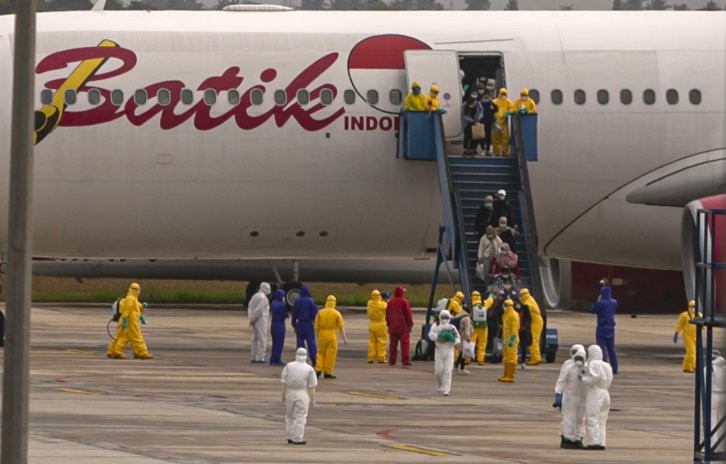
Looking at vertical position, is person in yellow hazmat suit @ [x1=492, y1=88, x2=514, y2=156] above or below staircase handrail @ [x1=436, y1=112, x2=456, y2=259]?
above

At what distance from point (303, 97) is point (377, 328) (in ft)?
16.4

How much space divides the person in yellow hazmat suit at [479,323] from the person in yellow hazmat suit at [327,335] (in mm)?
3429

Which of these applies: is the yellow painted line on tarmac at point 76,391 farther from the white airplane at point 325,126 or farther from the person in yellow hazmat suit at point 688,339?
the person in yellow hazmat suit at point 688,339

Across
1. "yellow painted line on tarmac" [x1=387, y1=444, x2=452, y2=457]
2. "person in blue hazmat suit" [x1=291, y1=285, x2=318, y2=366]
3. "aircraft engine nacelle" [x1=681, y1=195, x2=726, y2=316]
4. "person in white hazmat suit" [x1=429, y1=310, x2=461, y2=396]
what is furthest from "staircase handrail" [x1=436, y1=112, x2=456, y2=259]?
"aircraft engine nacelle" [x1=681, y1=195, x2=726, y2=316]

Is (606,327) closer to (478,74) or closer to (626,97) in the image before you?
(626,97)

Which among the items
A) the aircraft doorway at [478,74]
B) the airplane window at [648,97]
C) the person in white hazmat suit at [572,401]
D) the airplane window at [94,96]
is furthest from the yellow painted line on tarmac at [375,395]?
the airplane window at [648,97]

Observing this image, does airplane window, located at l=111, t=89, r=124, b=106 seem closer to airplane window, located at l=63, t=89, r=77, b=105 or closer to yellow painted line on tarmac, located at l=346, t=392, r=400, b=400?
airplane window, located at l=63, t=89, r=77, b=105

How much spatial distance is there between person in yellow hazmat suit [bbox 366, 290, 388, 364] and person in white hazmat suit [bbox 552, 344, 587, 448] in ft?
35.5

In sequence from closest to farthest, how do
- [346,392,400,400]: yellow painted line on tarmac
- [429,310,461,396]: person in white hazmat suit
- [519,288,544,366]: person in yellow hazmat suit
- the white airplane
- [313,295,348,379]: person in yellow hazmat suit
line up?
[346,392,400,400]: yellow painted line on tarmac, [429,310,461,396]: person in white hazmat suit, [313,295,348,379]: person in yellow hazmat suit, [519,288,544,366]: person in yellow hazmat suit, the white airplane

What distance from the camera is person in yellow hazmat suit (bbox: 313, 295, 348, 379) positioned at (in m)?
31.2

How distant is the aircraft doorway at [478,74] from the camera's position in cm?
3553

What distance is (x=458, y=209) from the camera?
3462 centimetres

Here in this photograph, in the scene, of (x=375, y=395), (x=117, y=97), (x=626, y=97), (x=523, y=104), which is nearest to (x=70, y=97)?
(x=117, y=97)

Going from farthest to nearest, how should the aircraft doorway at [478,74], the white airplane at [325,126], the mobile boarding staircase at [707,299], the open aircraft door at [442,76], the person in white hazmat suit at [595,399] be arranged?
the aircraft doorway at [478,74] → the open aircraft door at [442,76] → the white airplane at [325,126] → the person in white hazmat suit at [595,399] → the mobile boarding staircase at [707,299]
